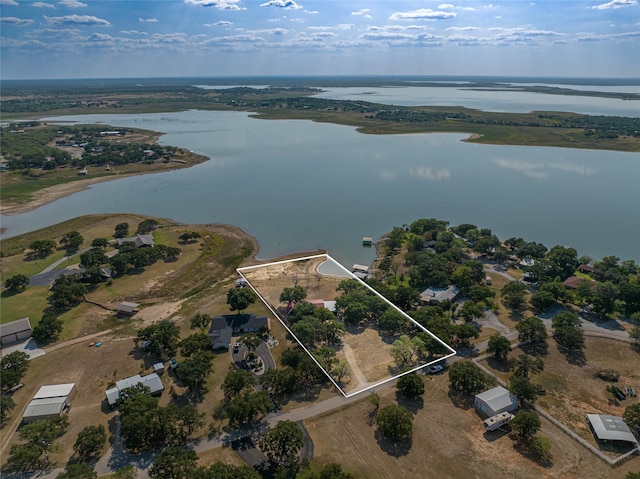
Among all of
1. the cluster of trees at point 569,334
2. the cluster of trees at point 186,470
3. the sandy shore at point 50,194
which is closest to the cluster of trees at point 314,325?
the cluster of trees at point 186,470

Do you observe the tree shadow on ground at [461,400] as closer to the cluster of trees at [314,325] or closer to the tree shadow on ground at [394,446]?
the tree shadow on ground at [394,446]

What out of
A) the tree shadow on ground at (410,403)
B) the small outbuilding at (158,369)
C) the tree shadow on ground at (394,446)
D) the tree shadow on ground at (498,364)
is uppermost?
the small outbuilding at (158,369)

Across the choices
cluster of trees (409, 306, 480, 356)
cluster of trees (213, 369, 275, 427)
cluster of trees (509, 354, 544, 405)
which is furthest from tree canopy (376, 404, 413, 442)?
cluster of trees (409, 306, 480, 356)

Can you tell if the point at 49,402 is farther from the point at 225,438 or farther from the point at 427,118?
the point at 427,118

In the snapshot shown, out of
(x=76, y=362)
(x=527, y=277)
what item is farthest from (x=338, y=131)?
(x=76, y=362)

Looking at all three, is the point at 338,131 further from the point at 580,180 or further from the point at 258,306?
the point at 258,306

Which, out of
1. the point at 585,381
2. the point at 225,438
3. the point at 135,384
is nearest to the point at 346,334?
the point at 225,438
